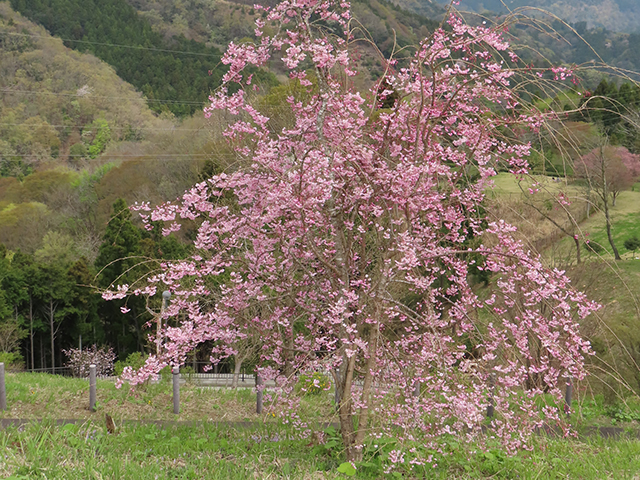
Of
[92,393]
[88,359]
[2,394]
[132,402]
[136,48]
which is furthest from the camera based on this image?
[136,48]

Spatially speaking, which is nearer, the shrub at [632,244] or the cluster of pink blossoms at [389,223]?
the cluster of pink blossoms at [389,223]

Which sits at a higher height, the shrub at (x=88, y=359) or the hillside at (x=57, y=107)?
the hillside at (x=57, y=107)

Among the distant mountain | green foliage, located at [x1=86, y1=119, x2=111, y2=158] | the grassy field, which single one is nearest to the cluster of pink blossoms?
the grassy field

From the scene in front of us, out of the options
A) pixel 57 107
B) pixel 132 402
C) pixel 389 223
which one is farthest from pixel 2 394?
pixel 57 107

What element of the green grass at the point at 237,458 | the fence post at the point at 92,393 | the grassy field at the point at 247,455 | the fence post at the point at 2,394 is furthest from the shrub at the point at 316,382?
the fence post at the point at 2,394

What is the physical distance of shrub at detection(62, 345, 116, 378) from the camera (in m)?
20.8

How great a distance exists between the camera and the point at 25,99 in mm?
47312

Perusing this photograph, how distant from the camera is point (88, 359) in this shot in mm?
20922

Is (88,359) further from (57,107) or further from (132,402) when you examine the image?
(57,107)

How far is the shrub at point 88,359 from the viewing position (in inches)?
821

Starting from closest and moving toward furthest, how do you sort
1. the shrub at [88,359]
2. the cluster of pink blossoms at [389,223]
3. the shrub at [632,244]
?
the cluster of pink blossoms at [389,223], the shrub at [88,359], the shrub at [632,244]

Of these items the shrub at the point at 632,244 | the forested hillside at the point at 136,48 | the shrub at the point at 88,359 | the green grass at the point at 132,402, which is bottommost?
the shrub at the point at 88,359

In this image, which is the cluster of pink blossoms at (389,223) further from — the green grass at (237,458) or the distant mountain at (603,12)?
the distant mountain at (603,12)

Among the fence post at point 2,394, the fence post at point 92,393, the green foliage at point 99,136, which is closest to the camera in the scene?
the fence post at point 2,394
